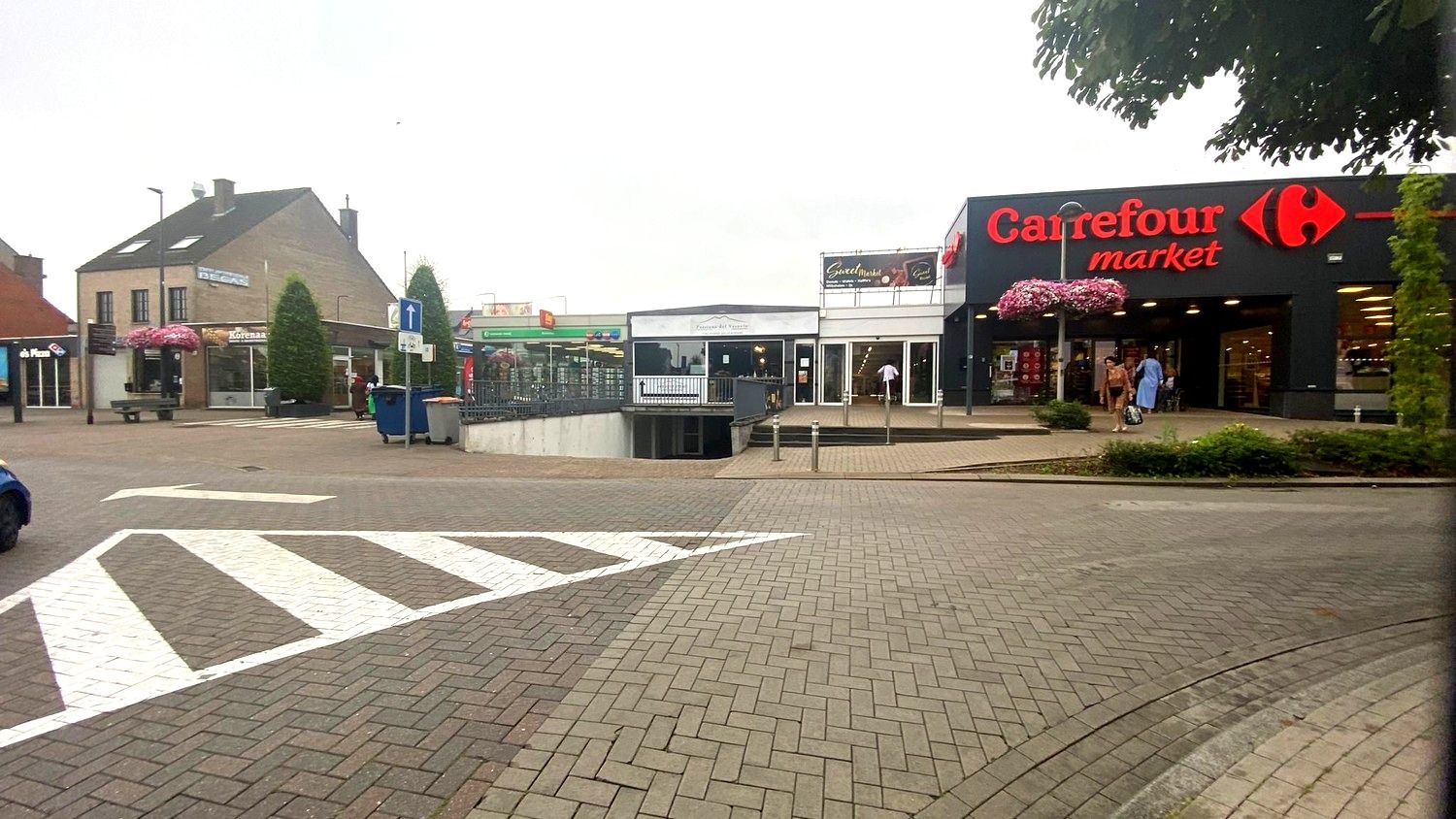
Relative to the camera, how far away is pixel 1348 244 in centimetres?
1750

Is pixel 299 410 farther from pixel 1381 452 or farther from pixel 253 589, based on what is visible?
pixel 1381 452

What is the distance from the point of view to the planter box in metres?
25.0

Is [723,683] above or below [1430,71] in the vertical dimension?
below

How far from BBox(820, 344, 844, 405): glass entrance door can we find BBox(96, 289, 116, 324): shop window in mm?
35541

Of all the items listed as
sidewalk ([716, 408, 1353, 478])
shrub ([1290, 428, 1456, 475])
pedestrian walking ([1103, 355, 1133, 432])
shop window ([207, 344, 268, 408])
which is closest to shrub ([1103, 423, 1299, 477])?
shrub ([1290, 428, 1456, 475])

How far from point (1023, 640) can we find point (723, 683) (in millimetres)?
1923

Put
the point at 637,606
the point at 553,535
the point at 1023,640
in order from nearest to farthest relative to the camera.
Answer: the point at 1023,640
the point at 637,606
the point at 553,535

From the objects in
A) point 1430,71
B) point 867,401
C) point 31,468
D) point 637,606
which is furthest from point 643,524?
point 867,401

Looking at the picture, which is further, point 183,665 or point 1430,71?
point 1430,71

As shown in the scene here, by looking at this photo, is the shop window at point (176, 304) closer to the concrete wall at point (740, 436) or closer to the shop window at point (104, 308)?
the shop window at point (104, 308)

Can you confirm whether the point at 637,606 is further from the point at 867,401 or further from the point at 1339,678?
the point at 867,401

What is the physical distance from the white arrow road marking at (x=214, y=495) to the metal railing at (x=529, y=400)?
18.2 feet

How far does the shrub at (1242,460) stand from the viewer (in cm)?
1009

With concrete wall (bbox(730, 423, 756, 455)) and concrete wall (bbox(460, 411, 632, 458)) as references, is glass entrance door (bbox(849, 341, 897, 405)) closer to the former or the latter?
concrete wall (bbox(460, 411, 632, 458))
